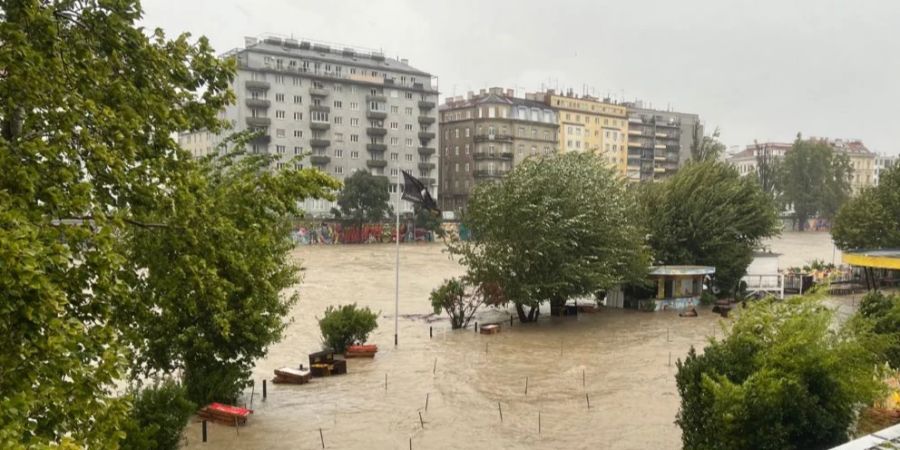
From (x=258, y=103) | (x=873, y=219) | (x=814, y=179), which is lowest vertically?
(x=873, y=219)

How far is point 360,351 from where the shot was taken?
81.1 feet

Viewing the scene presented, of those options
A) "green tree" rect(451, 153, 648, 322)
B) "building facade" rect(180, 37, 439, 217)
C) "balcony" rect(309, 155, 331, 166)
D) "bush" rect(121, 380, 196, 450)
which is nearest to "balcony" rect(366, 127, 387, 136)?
"building facade" rect(180, 37, 439, 217)

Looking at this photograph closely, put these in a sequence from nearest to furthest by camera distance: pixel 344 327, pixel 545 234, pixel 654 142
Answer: pixel 344 327
pixel 545 234
pixel 654 142

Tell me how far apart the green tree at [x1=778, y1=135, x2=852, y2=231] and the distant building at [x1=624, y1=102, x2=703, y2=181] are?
60.1 ft

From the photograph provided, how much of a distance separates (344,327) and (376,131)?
240 feet

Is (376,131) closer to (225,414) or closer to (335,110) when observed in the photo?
(335,110)

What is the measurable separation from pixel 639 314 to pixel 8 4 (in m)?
31.6

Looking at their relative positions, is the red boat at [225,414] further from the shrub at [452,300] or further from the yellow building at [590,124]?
the yellow building at [590,124]

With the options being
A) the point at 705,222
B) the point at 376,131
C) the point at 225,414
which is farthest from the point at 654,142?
the point at 225,414

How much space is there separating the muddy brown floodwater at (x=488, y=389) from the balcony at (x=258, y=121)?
53.7 meters

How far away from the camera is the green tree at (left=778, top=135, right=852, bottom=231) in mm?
125188

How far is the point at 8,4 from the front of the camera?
274 inches

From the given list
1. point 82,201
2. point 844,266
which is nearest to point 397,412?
point 82,201

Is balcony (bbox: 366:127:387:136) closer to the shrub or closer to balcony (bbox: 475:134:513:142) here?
balcony (bbox: 475:134:513:142)
